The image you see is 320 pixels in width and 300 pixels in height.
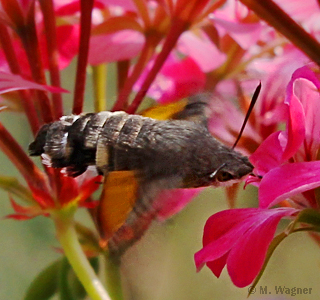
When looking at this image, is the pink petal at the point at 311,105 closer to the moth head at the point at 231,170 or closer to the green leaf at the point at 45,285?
the moth head at the point at 231,170

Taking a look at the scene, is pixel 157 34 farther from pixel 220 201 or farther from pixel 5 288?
pixel 5 288

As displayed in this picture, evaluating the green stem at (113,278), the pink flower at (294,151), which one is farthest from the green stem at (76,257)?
the pink flower at (294,151)

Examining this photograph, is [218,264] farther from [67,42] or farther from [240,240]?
[67,42]

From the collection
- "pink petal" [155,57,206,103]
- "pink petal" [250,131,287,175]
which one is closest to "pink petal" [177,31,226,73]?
"pink petal" [155,57,206,103]

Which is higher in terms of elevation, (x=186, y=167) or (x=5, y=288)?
(x=186, y=167)

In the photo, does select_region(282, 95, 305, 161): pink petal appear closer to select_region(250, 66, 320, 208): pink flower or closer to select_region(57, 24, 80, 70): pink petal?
select_region(250, 66, 320, 208): pink flower

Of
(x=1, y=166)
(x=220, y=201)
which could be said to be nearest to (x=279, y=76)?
(x=220, y=201)
